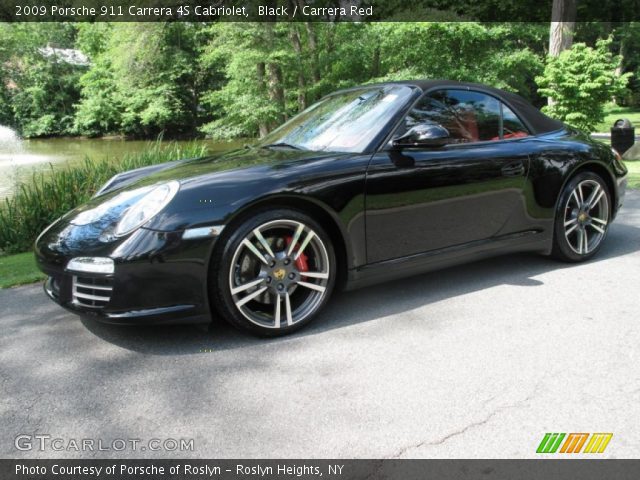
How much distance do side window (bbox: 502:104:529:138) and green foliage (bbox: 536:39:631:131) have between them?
8836 mm

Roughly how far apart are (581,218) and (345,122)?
207cm

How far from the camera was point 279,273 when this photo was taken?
308 centimetres

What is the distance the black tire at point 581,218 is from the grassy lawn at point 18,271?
4.08m

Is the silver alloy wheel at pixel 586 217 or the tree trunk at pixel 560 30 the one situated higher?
the tree trunk at pixel 560 30

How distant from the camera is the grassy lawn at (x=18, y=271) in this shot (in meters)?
Result: 4.46

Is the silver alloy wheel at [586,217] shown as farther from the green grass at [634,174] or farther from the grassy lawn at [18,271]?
the grassy lawn at [18,271]

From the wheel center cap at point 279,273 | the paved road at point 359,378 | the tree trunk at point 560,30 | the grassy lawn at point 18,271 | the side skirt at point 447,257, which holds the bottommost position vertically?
the grassy lawn at point 18,271

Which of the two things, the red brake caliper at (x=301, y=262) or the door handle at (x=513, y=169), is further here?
the door handle at (x=513, y=169)

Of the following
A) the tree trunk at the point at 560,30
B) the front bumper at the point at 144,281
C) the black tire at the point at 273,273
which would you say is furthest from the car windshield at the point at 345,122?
the tree trunk at the point at 560,30

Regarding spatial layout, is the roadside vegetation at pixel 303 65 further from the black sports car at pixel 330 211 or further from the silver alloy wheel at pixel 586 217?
the black sports car at pixel 330 211

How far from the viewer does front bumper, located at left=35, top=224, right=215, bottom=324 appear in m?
2.74

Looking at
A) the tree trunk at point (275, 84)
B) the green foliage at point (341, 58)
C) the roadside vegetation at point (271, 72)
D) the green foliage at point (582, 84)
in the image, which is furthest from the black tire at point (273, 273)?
the tree trunk at point (275, 84)

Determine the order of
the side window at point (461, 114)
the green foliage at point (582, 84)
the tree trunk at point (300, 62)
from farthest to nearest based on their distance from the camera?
the tree trunk at point (300, 62) → the green foliage at point (582, 84) → the side window at point (461, 114)

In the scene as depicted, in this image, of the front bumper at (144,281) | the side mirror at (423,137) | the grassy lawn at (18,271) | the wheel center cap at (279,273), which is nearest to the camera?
the front bumper at (144,281)
